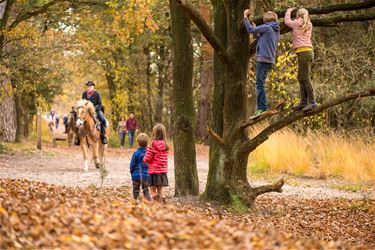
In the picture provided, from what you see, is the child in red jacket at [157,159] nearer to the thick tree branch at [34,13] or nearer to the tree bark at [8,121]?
the thick tree branch at [34,13]

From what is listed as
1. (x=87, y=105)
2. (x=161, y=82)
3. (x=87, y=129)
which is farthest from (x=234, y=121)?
(x=161, y=82)

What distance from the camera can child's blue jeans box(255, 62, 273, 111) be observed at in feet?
41.7

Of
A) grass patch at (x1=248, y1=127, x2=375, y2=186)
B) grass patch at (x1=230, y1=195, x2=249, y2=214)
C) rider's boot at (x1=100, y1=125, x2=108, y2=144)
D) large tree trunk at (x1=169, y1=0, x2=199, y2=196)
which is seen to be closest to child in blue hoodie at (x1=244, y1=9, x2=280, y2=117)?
A: grass patch at (x1=230, y1=195, x2=249, y2=214)

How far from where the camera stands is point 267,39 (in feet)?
41.3

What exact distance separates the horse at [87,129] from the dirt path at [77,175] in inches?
25.2

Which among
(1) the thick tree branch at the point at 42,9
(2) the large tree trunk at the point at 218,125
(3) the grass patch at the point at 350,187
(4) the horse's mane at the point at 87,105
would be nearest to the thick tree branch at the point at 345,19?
(2) the large tree trunk at the point at 218,125

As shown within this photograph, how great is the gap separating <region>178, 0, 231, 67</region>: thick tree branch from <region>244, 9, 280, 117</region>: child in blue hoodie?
67 centimetres

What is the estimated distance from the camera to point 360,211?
15.1m

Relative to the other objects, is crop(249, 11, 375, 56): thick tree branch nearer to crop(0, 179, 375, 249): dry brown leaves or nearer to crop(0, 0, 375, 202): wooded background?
crop(0, 0, 375, 202): wooded background

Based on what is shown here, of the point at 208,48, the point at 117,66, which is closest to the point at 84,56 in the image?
the point at 117,66

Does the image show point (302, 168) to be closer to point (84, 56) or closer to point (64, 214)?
point (64, 214)

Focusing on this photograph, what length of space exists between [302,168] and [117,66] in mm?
24250

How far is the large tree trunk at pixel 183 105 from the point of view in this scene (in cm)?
1551

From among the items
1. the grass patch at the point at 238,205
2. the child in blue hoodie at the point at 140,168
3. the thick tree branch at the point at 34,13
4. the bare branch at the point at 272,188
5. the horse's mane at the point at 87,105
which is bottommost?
the grass patch at the point at 238,205
